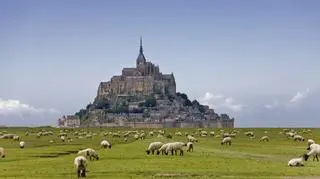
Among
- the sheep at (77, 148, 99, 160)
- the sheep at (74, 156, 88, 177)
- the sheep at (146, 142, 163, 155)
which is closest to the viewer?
the sheep at (74, 156, 88, 177)

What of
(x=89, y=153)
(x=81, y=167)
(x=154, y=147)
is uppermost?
(x=154, y=147)

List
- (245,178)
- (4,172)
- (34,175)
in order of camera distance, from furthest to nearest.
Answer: (4,172) → (34,175) → (245,178)

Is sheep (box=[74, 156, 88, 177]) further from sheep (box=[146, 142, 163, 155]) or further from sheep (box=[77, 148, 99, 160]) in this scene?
sheep (box=[146, 142, 163, 155])

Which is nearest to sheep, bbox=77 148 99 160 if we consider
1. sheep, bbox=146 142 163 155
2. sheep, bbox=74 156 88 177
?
sheep, bbox=146 142 163 155

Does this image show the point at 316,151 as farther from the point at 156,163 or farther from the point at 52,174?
the point at 52,174

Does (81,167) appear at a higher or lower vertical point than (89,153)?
lower

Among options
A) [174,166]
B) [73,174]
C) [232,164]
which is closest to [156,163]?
[174,166]

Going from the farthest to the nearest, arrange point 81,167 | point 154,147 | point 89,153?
point 154,147 < point 89,153 < point 81,167

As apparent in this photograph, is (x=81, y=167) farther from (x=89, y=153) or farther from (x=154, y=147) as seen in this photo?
(x=154, y=147)

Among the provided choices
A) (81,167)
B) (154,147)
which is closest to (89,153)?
(154,147)

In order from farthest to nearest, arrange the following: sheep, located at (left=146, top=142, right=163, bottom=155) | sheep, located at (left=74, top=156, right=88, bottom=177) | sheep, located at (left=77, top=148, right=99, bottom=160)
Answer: sheep, located at (left=146, top=142, right=163, bottom=155) < sheep, located at (left=77, top=148, right=99, bottom=160) < sheep, located at (left=74, top=156, right=88, bottom=177)

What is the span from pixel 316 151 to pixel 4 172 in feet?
71.2

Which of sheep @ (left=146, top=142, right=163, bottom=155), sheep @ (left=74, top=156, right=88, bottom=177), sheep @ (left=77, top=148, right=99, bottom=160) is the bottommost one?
sheep @ (left=74, top=156, right=88, bottom=177)

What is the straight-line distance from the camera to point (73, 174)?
31.1 metres
